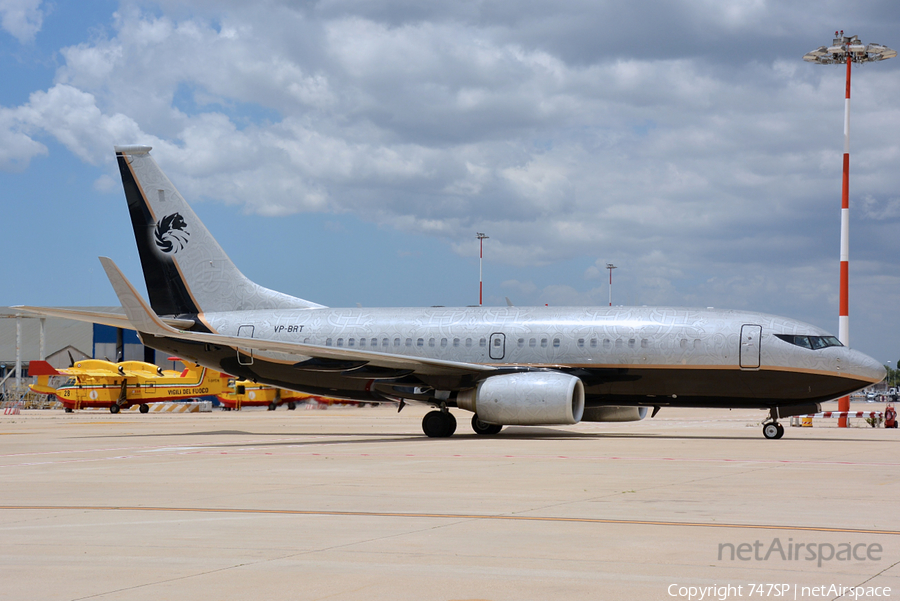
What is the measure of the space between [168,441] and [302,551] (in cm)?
1778

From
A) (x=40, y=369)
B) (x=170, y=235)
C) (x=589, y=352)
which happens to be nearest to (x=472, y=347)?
(x=589, y=352)

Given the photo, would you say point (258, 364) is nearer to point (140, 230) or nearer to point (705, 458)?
point (140, 230)

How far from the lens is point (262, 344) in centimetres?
2397

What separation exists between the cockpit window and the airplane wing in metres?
7.57

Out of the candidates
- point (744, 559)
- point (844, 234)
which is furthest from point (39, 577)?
point (844, 234)

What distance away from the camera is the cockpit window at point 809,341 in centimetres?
2317

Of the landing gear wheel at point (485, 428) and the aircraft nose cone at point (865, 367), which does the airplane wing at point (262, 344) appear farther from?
the aircraft nose cone at point (865, 367)

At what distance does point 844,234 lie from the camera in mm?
34500
